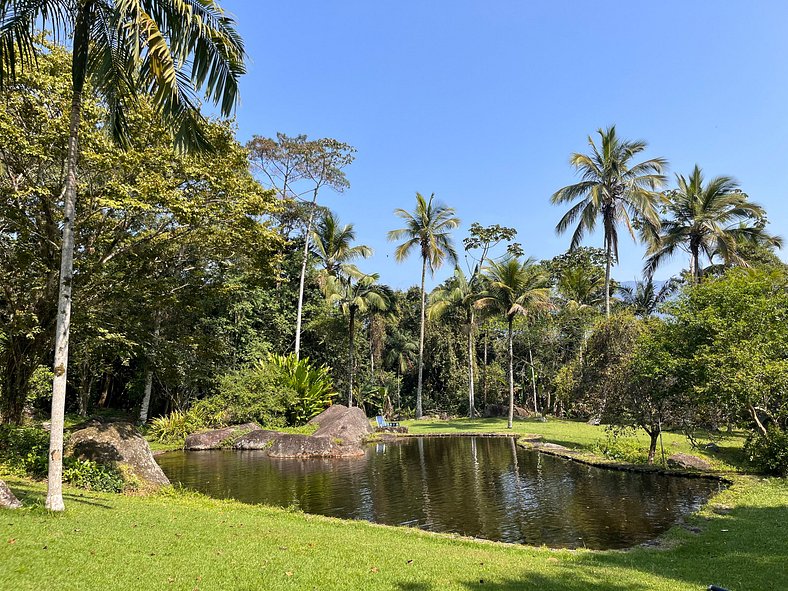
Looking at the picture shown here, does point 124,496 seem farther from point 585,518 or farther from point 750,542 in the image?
point 750,542

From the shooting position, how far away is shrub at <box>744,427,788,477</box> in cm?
1462

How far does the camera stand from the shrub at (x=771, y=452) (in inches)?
575

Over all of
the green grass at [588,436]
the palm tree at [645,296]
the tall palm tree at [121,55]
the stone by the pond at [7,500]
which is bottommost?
the green grass at [588,436]

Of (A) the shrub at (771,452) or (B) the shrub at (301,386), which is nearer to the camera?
(A) the shrub at (771,452)

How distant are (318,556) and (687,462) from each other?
1463 cm

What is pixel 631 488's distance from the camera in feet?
47.5

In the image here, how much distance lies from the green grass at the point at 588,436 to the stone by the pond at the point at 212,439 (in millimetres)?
10227

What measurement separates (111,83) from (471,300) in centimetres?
3289

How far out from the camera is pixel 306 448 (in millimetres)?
21469

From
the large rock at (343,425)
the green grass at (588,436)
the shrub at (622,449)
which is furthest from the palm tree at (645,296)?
the large rock at (343,425)

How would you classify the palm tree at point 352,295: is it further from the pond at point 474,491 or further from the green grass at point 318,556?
the green grass at point 318,556

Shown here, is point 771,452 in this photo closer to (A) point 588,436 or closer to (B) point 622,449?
(B) point 622,449

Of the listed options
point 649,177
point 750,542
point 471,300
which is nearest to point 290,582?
point 750,542

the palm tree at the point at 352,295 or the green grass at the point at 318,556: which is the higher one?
the palm tree at the point at 352,295
